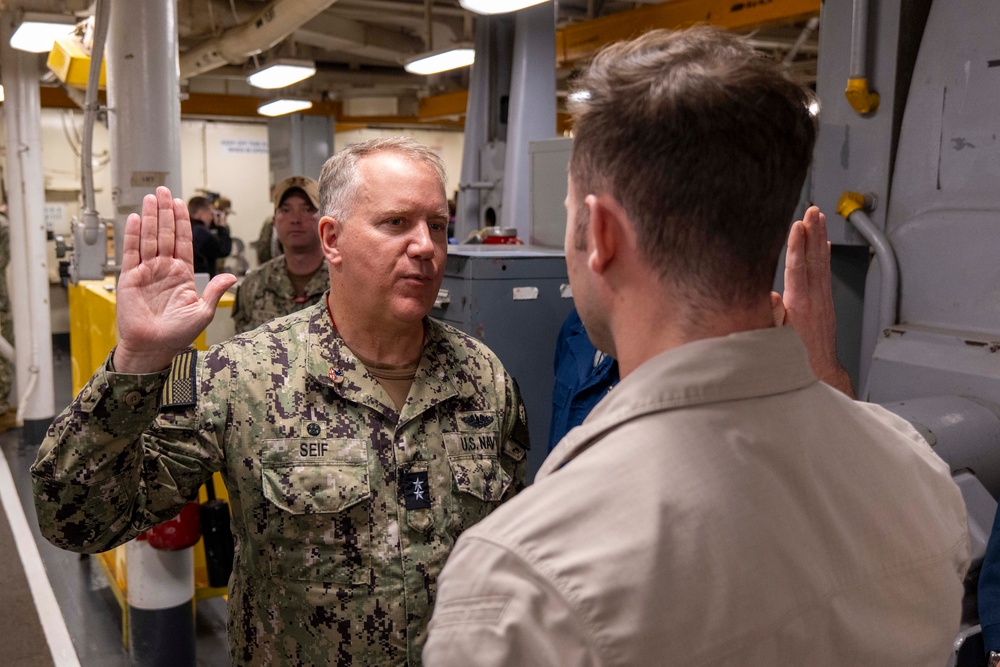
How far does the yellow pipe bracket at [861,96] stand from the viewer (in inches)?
99.5

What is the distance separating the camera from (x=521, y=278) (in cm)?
346

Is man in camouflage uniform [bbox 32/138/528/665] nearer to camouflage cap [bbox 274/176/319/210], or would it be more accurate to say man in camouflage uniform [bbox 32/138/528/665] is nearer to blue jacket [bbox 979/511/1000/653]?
blue jacket [bbox 979/511/1000/653]

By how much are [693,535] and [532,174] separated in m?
3.57

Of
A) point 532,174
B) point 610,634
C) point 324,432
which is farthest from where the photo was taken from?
point 532,174

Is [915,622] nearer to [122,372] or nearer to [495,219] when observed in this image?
[122,372]

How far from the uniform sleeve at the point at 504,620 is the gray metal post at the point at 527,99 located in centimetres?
458

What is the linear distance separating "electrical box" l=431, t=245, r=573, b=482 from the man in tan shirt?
8.03 feet

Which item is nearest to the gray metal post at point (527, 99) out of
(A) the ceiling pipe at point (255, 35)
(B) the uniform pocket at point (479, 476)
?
(A) the ceiling pipe at point (255, 35)

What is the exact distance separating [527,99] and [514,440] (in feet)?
12.4

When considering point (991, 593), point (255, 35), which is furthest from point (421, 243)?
point (255, 35)

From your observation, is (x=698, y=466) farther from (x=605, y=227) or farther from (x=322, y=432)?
(x=322, y=432)

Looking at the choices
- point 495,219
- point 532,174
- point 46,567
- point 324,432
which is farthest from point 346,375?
point 495,219

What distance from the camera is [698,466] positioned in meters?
0.79

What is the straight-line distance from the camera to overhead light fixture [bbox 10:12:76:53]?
4816 millimetres
